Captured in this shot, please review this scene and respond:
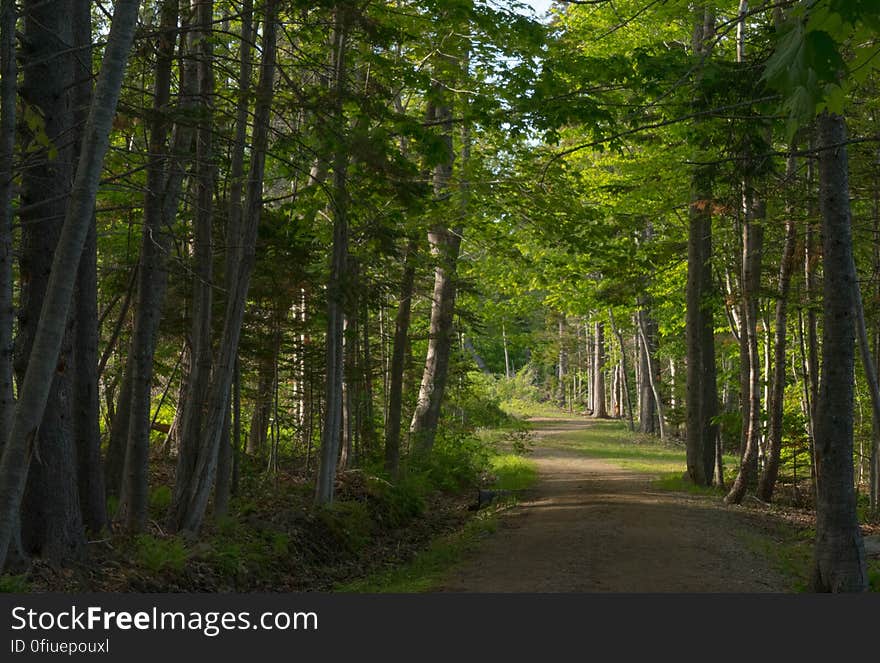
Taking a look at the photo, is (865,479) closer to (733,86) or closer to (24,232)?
(733,86)

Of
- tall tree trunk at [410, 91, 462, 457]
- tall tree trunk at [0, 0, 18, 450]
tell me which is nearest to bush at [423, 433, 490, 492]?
tall tree trunk at [410, 91, 462, 457]

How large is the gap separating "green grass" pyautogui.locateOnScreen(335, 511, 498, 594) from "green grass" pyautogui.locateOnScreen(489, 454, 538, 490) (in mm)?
5016

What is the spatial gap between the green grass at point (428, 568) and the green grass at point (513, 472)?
502 centimetres

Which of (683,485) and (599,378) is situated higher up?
(599,378)

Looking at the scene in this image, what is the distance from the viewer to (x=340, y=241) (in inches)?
517

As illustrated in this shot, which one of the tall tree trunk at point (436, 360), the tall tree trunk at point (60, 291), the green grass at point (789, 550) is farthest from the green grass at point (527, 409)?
the tall tree trunk at point (60, 291)

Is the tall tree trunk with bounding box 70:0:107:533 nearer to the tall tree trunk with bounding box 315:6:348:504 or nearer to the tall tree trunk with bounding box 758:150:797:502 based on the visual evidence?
the tall tree trunk with bounding box 315:6:348:504

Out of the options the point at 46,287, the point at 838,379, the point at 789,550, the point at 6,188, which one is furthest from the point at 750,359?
the point at 6,188

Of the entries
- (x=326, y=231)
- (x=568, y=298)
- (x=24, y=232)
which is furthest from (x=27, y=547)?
(x=568, y=298)

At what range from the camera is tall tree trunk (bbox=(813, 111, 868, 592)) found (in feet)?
29.1

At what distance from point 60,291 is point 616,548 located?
29.0 feet

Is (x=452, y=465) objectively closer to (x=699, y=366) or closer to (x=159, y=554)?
(x=699, y=366)


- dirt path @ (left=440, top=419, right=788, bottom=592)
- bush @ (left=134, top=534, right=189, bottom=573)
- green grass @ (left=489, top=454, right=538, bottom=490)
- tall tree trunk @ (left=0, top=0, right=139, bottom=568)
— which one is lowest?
dirt path @ (left=440, top=419, right=788, bottom=592)

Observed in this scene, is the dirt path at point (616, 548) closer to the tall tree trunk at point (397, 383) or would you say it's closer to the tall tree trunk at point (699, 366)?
the tall tree trunk at point (699, 366)
